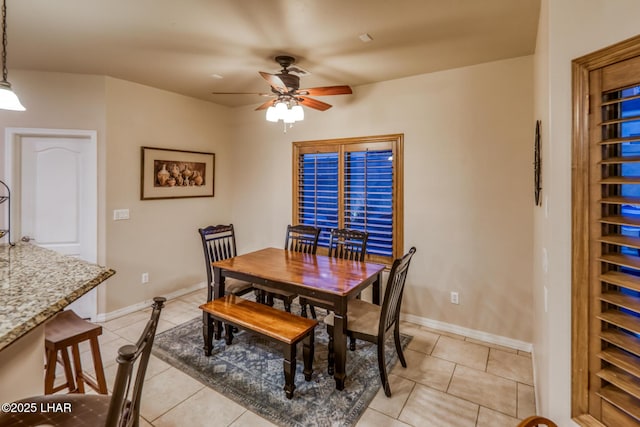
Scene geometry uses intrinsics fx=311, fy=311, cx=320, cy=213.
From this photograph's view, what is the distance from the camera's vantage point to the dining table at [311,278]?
237 cm

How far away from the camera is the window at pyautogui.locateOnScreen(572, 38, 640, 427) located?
3.59ft

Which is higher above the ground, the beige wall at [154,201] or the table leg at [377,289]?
the beige wall at [154,201]

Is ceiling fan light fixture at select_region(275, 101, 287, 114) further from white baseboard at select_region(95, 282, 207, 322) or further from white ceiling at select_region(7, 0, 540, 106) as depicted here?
white baseboard at select_region(95, 282, 207, 322)

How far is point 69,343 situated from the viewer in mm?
1876

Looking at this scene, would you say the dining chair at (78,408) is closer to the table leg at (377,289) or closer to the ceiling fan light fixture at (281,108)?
the ceiling fan light fixture at (281,108)

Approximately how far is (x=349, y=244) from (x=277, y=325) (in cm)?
133

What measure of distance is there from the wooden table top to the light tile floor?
2.82 ft

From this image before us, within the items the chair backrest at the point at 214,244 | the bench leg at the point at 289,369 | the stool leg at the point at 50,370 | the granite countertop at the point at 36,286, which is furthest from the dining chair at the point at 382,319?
the stool leg at the point at 50,370

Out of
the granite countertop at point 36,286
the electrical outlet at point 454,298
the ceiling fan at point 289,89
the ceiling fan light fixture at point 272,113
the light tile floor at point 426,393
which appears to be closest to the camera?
the granite countertop at point 36,286

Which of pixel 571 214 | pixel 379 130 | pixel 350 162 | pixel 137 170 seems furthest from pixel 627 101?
pixel 137 170

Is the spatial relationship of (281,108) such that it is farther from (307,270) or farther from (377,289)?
(377,289)

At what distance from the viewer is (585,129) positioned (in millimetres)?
1210

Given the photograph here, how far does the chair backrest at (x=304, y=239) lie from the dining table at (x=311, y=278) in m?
0.20

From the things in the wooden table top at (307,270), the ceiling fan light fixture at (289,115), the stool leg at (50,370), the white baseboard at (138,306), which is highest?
the ceiling fan light fixture at (289,115)
